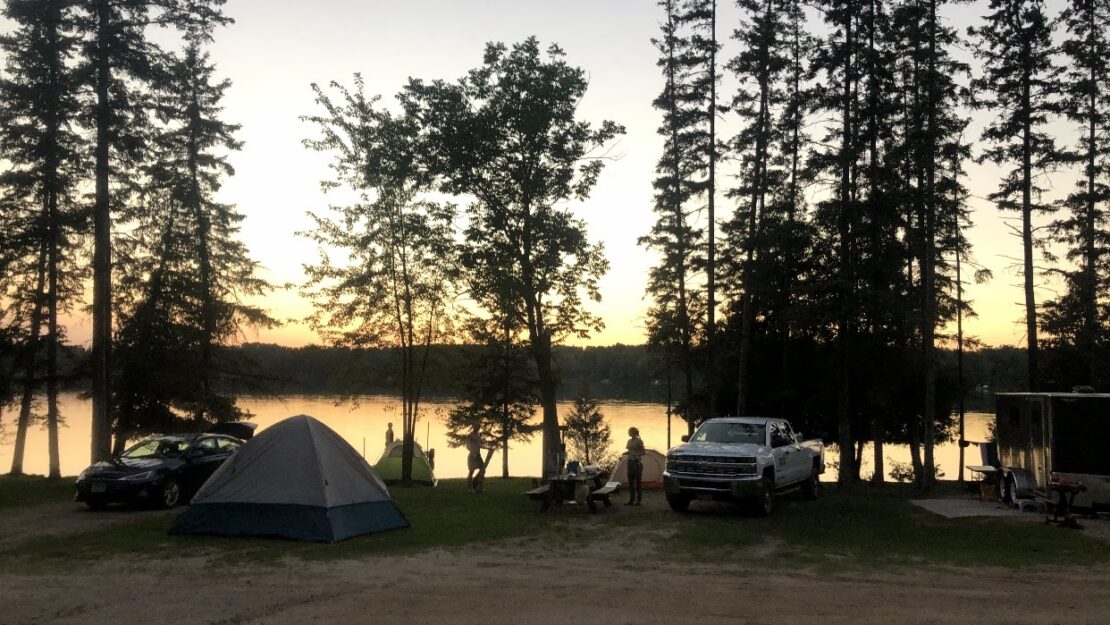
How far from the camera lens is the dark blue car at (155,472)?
16.7 metres

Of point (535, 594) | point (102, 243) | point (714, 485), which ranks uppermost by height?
point (102, 243)

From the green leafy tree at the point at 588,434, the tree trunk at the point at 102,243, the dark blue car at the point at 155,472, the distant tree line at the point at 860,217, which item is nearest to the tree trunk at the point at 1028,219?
the distant tree line at the point at 860,217

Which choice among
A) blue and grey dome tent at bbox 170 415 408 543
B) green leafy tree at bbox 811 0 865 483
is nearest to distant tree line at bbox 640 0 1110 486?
green leafy tree at bbox 811 0 865 483

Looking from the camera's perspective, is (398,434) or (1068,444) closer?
(1068,444)

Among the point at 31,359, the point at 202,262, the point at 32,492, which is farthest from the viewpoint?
the point at 202,262

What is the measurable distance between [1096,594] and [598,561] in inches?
240

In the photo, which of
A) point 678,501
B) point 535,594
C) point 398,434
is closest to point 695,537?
point 678,501

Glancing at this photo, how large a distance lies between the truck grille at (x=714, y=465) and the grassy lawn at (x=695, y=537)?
0.90 meters

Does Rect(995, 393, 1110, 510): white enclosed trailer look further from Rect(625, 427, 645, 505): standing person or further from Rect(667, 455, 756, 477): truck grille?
Rect(625, 427, 645, 505): standing person

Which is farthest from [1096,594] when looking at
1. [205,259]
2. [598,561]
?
[205,259]

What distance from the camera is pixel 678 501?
1717 cm

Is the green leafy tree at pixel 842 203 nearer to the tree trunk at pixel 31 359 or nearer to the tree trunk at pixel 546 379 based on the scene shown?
the tree trunk at pixel 546 379

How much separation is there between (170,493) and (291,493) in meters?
5.51

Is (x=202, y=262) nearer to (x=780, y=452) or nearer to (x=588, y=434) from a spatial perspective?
(x=780, y=452)
